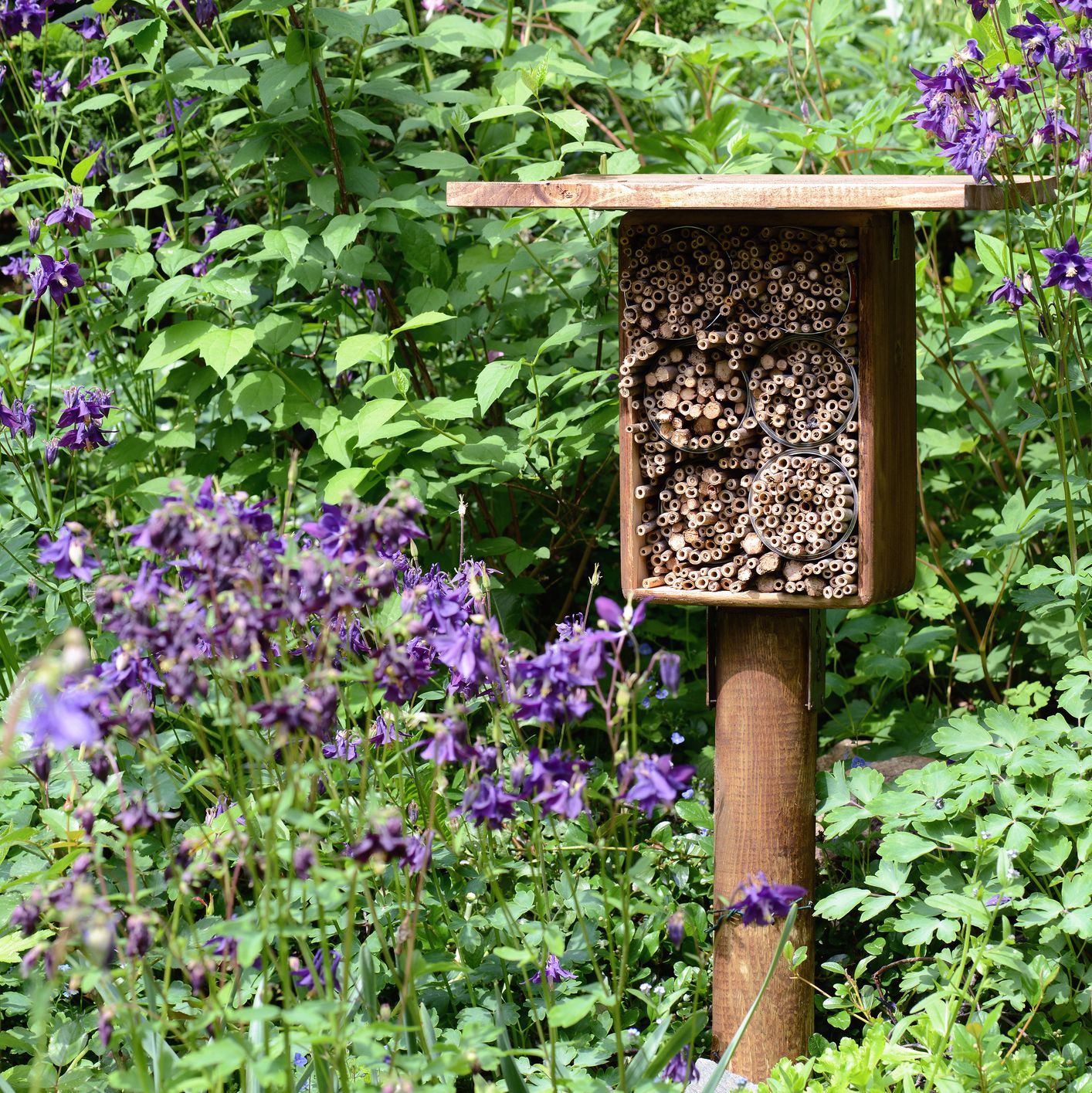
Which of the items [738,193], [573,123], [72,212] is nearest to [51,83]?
[72,212]

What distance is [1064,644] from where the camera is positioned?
9.06 ft

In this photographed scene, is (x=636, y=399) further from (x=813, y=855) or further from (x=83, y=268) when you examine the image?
(x=83, y=268)

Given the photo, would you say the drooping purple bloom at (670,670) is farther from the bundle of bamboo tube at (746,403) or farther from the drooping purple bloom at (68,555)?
the bundle of bamboo tube at (746,403)

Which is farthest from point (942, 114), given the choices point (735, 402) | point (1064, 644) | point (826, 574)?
point (1064, 644)

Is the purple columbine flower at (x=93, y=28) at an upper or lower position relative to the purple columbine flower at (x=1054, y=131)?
upper

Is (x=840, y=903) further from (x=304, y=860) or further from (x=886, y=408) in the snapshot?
(x=304, y=860)

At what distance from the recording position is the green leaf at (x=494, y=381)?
252cm

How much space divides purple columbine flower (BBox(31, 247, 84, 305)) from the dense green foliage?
3cm

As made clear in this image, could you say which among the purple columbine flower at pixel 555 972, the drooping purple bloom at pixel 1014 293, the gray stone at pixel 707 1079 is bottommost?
the gray stone at pixel 707 1079

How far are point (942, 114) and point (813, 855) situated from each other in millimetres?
1416

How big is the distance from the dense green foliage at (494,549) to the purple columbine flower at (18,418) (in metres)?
0.04

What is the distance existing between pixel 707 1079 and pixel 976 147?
172 centimetres

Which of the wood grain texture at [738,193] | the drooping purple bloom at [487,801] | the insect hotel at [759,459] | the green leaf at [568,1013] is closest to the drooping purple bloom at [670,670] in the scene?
the drooping purple bloom at [487,801]

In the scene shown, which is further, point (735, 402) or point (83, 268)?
point (83, 268)
